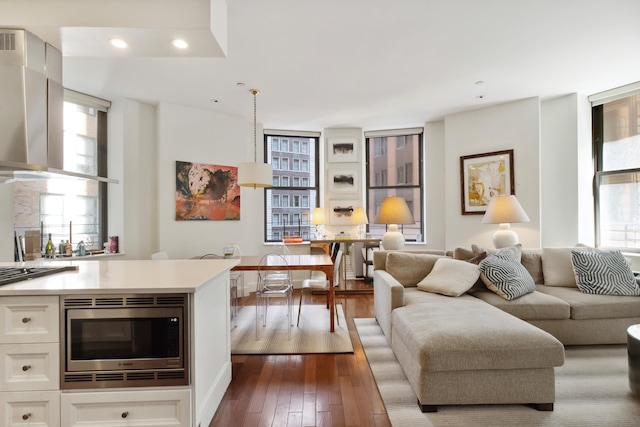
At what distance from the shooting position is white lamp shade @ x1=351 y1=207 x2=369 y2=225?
5.13m

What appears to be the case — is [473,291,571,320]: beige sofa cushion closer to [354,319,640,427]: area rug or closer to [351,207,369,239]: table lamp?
[354,319,640,427]: area rug

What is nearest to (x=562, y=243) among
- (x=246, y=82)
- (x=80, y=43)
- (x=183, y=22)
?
(x=246, y=82)

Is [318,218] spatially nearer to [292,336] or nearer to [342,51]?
[292,336]

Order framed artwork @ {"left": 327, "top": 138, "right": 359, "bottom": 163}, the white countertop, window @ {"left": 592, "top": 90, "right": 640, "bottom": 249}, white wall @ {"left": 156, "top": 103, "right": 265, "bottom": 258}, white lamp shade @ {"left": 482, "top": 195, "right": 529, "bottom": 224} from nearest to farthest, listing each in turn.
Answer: the white countertop
white lamp shade @ {"left": 482, "top": 195, "right": 529, "bottom": 224}
window @ {"left": 592, "top": 90, "right": 640, "bottom": 249}
white wall @ {"left": 156, "top": 103, "right": 265, "bottom": 258}
framed artwork @ {"left": 327, "top": 138, "right": 359, "bottom": 163}

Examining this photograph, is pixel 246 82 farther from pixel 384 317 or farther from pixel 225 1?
pixel 384 317

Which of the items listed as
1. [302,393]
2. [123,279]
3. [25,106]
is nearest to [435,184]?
[302,393]

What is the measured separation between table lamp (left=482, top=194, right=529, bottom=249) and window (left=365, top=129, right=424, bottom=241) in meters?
1.78

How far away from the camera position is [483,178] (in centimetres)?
453

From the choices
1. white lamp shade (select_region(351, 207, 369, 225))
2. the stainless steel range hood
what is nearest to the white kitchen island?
the stainless steel range hood

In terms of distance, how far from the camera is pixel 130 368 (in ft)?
4.85

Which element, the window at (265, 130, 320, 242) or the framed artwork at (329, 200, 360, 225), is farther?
the window at (265, 130, 320, 242)

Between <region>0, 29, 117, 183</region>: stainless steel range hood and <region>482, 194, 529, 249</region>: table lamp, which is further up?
<region>0, 29, 117, 183</region>: stainless steel range hood

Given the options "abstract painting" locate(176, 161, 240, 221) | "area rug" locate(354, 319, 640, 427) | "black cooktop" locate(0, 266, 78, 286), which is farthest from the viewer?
"abstract painting" locate(176, 161, 240, 221)

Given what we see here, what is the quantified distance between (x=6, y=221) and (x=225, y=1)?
9.50 feet
